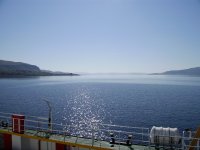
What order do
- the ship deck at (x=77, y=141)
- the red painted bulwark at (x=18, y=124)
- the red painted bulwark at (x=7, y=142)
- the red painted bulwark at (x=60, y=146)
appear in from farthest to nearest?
the red painted bulwark at (x=7, y=142)
the red painted bulwark at (x=18, y=124)
the red painted bulwark at (x=60, y=146)
the ship deck at (x=77, y=141)

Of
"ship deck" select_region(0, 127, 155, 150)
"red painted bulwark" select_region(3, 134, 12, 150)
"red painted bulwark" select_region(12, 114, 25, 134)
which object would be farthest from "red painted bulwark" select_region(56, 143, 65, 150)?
"red painted bulwark" select_region(3, 134, 12, 150)

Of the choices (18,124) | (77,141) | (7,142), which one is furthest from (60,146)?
(7,142)

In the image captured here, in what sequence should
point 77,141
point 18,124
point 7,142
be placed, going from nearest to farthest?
point 77,141 < point 18,124 < point 7,142

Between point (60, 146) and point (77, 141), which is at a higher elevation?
point (77, 141)

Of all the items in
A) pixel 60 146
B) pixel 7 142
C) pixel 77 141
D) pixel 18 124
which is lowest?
pixel 7 142

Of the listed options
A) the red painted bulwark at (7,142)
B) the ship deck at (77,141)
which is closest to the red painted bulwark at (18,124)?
the ship deck at (77,141)

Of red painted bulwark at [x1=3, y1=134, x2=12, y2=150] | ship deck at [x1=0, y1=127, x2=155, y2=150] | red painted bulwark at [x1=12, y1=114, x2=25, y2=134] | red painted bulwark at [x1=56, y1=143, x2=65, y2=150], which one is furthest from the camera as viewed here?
red painted bulwark at [x1=3, y1=134, x2=12, y2=150]

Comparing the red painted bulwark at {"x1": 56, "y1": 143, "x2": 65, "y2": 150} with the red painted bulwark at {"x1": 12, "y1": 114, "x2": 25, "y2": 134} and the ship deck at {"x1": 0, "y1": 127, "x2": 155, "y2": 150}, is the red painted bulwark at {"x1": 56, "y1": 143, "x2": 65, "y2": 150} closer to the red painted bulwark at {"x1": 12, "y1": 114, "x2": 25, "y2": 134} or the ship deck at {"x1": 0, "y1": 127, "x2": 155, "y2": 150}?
the ship deck at {"x1": 0, "y1": 127, "x2": 155, "y2": 150}

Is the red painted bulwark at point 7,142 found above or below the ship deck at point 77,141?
below

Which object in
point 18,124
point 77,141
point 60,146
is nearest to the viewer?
point 77,141

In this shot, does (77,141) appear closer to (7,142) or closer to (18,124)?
(18,124)

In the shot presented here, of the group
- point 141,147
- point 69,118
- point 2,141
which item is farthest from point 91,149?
point 69,118

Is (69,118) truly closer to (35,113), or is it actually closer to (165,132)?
(35,113)

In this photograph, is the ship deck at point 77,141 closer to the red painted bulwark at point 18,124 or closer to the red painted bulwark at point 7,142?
the red painted bulwark at point 18,124
